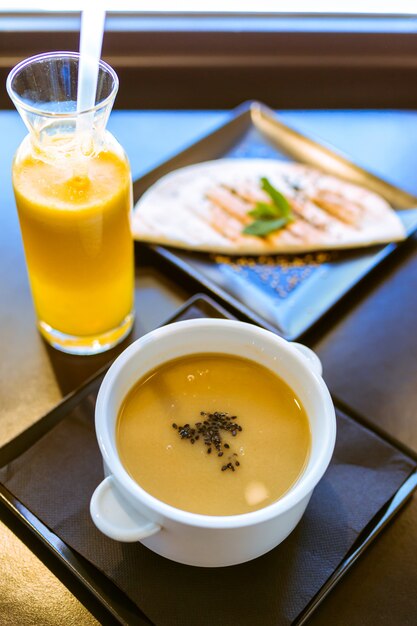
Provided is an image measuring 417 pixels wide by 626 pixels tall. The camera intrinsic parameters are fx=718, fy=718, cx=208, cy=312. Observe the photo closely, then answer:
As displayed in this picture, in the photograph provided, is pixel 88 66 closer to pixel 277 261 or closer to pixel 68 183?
pixel 68 183

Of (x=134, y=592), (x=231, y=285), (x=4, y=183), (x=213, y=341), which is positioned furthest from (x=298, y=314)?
(x=4, y=183)

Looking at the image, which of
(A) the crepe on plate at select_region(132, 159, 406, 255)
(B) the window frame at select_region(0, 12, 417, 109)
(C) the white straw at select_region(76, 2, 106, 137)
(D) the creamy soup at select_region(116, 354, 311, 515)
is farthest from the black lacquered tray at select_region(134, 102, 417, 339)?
(C) the white straw at select_region(76, 2, 106, 137)

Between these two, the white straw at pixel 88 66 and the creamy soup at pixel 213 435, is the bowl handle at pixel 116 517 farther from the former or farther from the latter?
the white straw at pixel 88 66

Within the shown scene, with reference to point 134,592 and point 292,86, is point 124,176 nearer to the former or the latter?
point 134,592

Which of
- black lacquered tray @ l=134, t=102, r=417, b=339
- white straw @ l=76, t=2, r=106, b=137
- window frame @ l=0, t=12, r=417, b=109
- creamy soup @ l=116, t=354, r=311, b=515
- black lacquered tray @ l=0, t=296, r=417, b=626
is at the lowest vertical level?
black lacquered tray @ l=0, t=296, r=417, b=626

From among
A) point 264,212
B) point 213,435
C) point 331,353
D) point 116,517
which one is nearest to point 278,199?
point 264,212

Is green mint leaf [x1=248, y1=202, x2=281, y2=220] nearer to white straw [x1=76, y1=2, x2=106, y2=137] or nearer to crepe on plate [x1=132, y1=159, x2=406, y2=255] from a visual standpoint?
crepe on plate [x1=132, y1=159, x2=406, y2=255]
